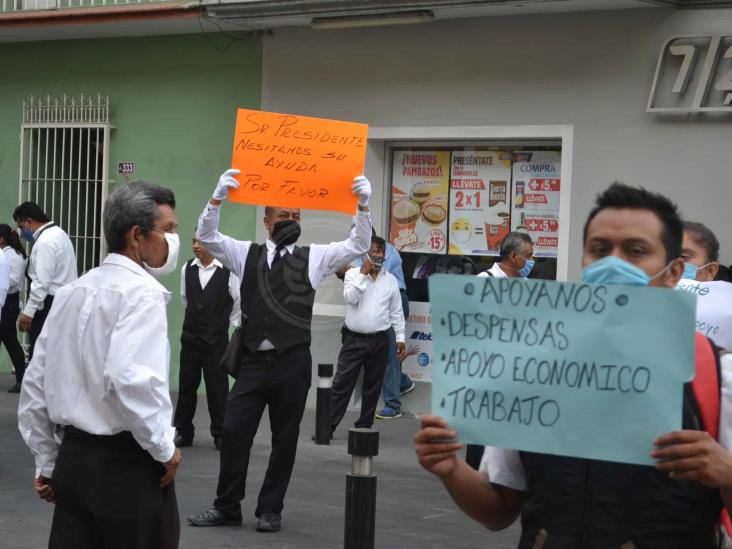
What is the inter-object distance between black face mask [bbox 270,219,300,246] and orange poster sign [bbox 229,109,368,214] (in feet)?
0.56

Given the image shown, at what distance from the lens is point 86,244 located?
1764 centimetres

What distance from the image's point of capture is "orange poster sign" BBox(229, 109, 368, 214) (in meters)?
8.36

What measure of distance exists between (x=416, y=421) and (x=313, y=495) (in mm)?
4418

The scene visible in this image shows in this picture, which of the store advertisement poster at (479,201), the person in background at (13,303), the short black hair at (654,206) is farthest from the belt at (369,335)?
the short black hair at (654,206)

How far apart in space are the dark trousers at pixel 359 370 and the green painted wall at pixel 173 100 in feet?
11.1

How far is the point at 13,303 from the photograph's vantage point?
52.2ft

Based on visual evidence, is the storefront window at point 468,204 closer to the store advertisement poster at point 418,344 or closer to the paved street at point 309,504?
the store advertisement poster at point 418,344

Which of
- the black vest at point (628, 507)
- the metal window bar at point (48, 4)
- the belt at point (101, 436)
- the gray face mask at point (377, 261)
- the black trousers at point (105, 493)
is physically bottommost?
the black trousers at point (105, 493)

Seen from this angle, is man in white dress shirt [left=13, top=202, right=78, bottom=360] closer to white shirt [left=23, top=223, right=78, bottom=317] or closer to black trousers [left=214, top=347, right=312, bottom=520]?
white shirt [left=23, top=223, right=78, bottom=317]

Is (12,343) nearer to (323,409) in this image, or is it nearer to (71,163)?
(71,163)

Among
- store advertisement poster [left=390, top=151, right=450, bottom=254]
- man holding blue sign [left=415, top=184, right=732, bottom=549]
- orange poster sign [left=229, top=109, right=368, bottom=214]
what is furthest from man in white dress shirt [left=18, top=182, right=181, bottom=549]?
store advertisement poster [left=390, top=151, right=450, bottom=254]

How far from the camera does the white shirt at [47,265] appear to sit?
46.2 ft

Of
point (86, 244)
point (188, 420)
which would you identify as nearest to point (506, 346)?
point (188, 420)

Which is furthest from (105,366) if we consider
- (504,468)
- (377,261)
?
(377,261)
